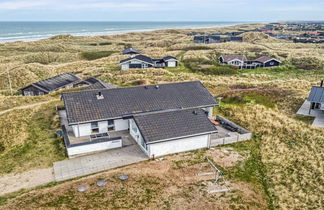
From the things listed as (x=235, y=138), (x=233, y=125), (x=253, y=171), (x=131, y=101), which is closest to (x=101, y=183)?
(x=131, y=101)

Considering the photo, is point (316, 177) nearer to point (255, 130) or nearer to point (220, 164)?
point (220, 164)

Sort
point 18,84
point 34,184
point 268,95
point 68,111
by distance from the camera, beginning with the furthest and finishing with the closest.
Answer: point 18,84
point 268,95
point 68,111
point 34,184

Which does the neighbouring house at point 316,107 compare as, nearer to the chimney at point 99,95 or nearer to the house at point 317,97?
the house at point 317,97

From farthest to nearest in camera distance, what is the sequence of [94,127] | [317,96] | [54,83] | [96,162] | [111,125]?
1. [54,83]
2. [317,96]
3. [111,125]
4. [94,127]
5. [96,162]

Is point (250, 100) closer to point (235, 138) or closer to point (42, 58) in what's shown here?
point (235, 138)

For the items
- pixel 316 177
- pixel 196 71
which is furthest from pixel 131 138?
pixel 196 71

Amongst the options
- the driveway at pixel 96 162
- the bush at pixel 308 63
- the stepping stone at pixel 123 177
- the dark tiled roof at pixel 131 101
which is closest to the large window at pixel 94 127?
the dark tiled roof at pixel 131 101
